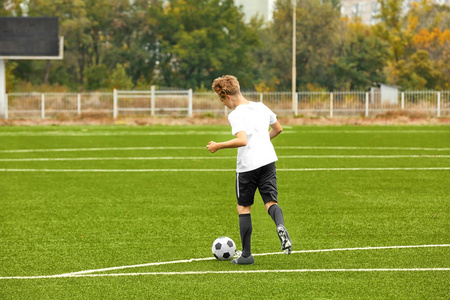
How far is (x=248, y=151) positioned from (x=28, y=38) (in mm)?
35164

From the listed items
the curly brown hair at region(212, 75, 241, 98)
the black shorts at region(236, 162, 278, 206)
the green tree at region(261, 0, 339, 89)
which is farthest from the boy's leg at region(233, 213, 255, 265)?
the green tree at region(261, 0, 339, 89)

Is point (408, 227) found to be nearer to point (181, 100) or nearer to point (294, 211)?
point (294, 211)

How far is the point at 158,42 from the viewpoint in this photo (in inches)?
2670

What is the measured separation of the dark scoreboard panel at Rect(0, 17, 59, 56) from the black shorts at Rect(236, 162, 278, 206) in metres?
34.3

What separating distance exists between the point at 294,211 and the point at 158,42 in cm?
5992

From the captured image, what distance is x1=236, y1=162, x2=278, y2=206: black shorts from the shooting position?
6148mm

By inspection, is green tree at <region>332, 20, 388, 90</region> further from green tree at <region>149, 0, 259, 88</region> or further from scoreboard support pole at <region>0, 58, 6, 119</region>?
scoreboard support pole at <region>0, 58, 6, 119</region>

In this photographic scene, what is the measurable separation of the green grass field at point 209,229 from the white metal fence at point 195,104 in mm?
24922

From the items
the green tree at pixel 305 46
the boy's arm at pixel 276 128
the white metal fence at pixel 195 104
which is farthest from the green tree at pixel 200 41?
the boy's arm at pixel 276 128

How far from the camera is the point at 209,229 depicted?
8.02m

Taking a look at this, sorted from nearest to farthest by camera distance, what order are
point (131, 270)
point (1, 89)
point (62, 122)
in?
point (131, 270), point (62, 122), point (1, 89)

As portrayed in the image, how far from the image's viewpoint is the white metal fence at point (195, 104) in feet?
135

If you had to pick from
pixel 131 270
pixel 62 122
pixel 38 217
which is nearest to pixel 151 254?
pixel 131 270

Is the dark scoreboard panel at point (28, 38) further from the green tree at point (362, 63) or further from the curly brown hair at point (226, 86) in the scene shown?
the curly brown hair at point (226, 86)
